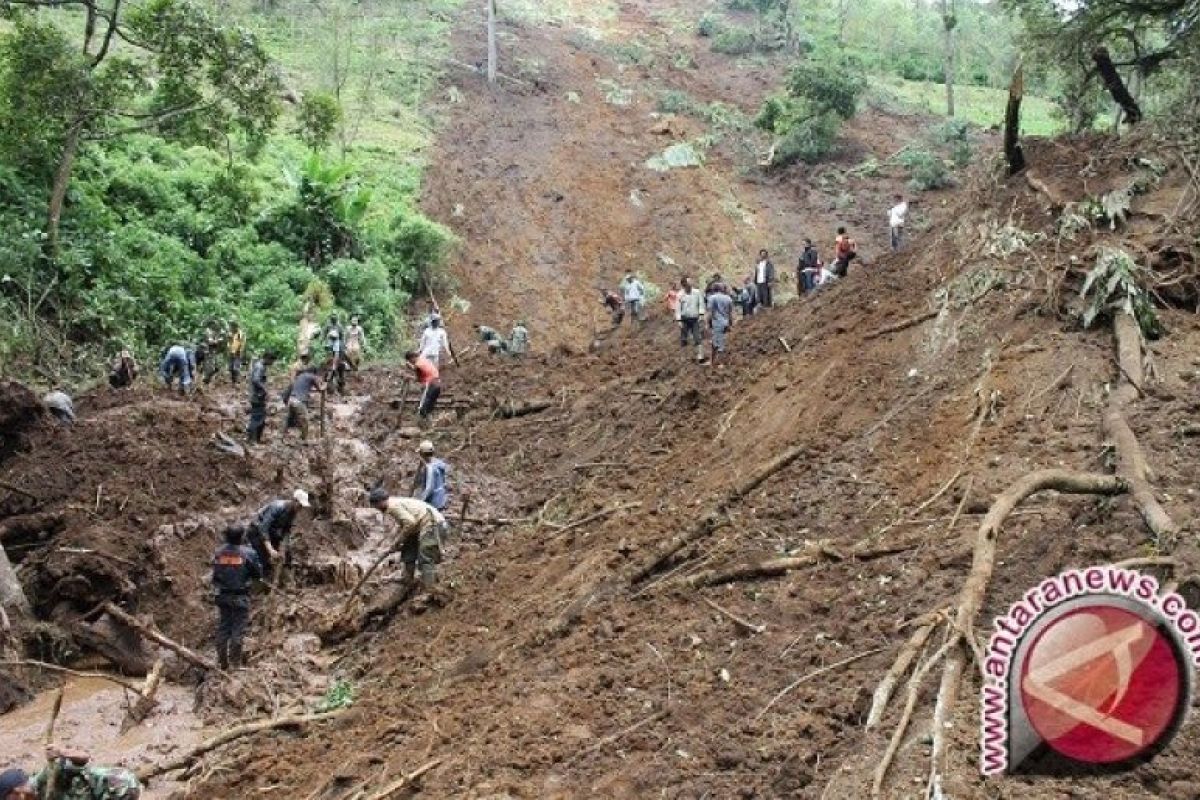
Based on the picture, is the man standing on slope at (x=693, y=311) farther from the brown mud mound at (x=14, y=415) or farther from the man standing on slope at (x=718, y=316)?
the brown mud mound at (x=14, y=415)

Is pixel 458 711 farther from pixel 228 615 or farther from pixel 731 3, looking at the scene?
pixel 731 3

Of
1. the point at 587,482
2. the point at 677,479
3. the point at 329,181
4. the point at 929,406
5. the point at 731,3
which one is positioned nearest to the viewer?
the point at 929,406

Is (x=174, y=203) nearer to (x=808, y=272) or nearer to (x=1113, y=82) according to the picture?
(x=808, y=272)

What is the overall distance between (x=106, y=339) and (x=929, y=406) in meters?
15.8

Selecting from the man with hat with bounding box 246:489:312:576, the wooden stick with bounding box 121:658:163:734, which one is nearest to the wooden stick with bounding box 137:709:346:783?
the wooden stick with bounding box 121:658:163:734

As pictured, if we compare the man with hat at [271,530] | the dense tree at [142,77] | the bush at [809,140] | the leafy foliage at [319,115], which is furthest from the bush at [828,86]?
the man with hat at [271,530]

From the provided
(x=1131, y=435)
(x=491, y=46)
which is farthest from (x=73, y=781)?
(x=491, y=46)

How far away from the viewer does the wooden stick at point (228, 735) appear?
24.9 feet

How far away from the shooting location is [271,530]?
10688mm

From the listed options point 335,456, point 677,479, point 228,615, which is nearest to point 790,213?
point 335,456

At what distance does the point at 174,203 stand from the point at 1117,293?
1963 cm

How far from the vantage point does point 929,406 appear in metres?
9.23

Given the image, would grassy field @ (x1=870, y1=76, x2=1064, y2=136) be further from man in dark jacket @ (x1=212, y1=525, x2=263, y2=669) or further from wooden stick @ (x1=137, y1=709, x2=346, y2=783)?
wooden stick @ (x1=137, y1=709, x2=346, y2=783)

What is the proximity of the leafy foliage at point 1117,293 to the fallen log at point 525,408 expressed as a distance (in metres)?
9.15
